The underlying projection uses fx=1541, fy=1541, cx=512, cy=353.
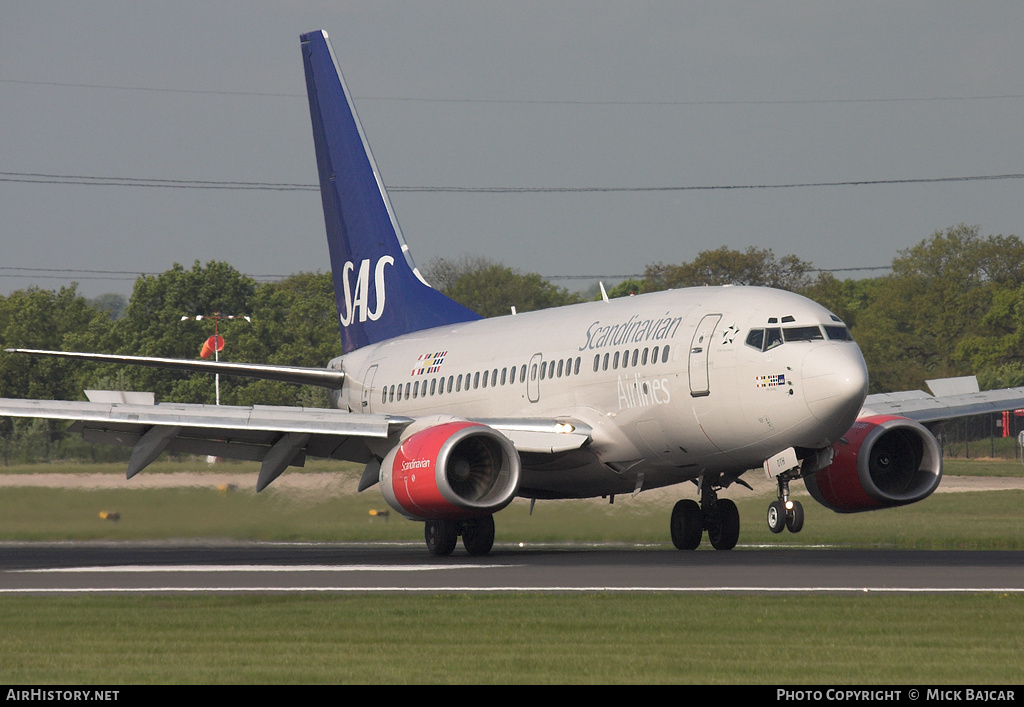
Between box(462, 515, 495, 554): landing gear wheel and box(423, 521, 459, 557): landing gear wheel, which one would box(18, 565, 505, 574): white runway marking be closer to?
box(423, 521, 459, 557): landing gear wheel

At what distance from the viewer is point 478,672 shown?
433 inches

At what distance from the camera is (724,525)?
85.7 ft

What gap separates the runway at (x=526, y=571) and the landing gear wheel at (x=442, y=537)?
0.35 metres

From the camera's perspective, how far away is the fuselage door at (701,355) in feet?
77.9

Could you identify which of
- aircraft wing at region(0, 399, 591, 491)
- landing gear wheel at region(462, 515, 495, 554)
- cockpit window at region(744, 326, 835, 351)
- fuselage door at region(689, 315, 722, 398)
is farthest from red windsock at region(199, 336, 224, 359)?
cockpit window at region(744, 326, 835, 351)

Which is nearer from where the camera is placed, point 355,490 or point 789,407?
point 789,407

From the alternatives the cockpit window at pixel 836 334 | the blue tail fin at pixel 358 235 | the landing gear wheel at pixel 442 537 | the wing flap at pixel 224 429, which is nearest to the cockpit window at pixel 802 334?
the cockpit window at pixel 836 334

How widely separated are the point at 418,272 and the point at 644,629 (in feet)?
72.8

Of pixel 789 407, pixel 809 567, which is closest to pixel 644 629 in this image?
pixel 809 567

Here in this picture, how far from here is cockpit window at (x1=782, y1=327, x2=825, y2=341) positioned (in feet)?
75.5

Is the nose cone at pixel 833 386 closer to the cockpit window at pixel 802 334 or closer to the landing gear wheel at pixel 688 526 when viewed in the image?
the cockpit window at pixel 802 334

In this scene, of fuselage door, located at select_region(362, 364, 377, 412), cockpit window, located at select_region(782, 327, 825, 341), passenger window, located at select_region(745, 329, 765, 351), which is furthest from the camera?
fuselage door, located at select_region(362, 364, 377, 412)

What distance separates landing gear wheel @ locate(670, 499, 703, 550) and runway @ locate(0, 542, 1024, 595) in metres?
0.53

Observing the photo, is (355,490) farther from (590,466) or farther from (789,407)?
(789,407)
